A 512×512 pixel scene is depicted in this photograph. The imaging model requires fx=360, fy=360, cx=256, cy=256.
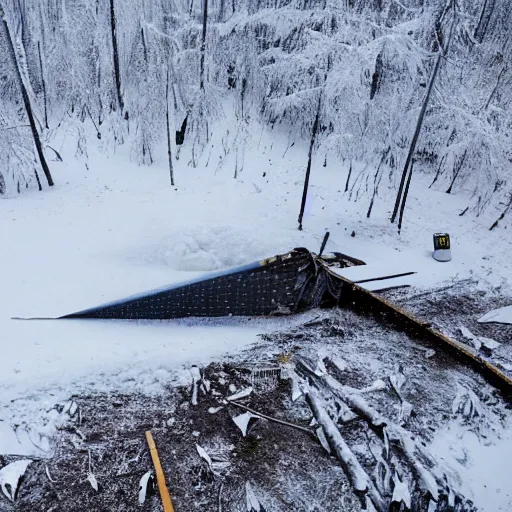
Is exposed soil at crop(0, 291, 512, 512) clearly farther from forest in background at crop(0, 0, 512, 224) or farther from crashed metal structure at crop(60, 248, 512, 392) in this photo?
forest in background at crop(0, 0, 512, 224)

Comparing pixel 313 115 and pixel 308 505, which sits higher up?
pixel 313 115

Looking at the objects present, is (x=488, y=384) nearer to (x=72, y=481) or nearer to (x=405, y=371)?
(x=405, y=371)

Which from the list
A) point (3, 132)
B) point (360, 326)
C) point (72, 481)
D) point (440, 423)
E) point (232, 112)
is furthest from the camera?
point (232, 112)

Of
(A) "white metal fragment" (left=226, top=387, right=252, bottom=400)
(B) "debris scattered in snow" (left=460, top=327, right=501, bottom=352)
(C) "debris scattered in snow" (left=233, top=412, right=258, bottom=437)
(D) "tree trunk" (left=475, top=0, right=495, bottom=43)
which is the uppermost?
(D) "tree trunk" (left=475, top=0, right=495, bottom=43)

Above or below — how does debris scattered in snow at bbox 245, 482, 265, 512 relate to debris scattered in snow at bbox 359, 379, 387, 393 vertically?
above

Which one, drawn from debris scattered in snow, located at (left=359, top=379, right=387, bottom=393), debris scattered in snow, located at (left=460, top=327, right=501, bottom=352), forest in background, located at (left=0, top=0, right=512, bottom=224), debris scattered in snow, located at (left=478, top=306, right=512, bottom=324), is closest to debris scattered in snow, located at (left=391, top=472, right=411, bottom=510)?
debris scattered in snow, located at (left=359, top=379, right=387, bottom=393)

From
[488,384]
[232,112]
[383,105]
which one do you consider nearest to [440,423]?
[488,384]

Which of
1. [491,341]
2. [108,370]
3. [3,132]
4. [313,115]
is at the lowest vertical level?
[491,341]
